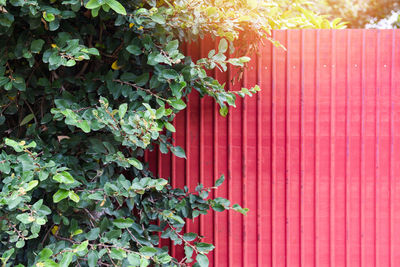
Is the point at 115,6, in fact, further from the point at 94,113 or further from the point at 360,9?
the point at 360,9

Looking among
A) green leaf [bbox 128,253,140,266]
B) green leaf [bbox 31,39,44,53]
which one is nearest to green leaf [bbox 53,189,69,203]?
green leaf [bbox 128,253,140,266]

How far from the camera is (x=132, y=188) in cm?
163

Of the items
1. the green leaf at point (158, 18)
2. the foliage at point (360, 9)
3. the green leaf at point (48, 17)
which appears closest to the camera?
the green leaf at point (48, 17)

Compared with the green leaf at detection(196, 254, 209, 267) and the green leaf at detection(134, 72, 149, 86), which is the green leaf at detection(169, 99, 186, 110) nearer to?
the green leaf at detection(134, 72, 149, 86)

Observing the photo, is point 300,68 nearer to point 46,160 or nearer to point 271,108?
point 271,108

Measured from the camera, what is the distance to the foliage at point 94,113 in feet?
5.28

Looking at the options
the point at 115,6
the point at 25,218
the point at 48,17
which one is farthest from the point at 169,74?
the point at 25,218

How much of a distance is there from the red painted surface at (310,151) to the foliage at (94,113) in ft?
1.17

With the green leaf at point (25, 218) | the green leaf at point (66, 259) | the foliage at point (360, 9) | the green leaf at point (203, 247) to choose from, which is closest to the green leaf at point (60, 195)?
the green leaf at point (25, 218)

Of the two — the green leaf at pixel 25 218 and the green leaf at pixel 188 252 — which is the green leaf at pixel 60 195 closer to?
the green leaf at pixel 25 218

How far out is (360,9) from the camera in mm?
9539

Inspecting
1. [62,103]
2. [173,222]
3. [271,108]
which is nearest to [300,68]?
[271,108]

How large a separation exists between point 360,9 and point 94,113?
32.6 feet

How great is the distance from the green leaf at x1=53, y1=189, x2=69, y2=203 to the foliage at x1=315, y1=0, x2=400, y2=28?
29.3 ft
